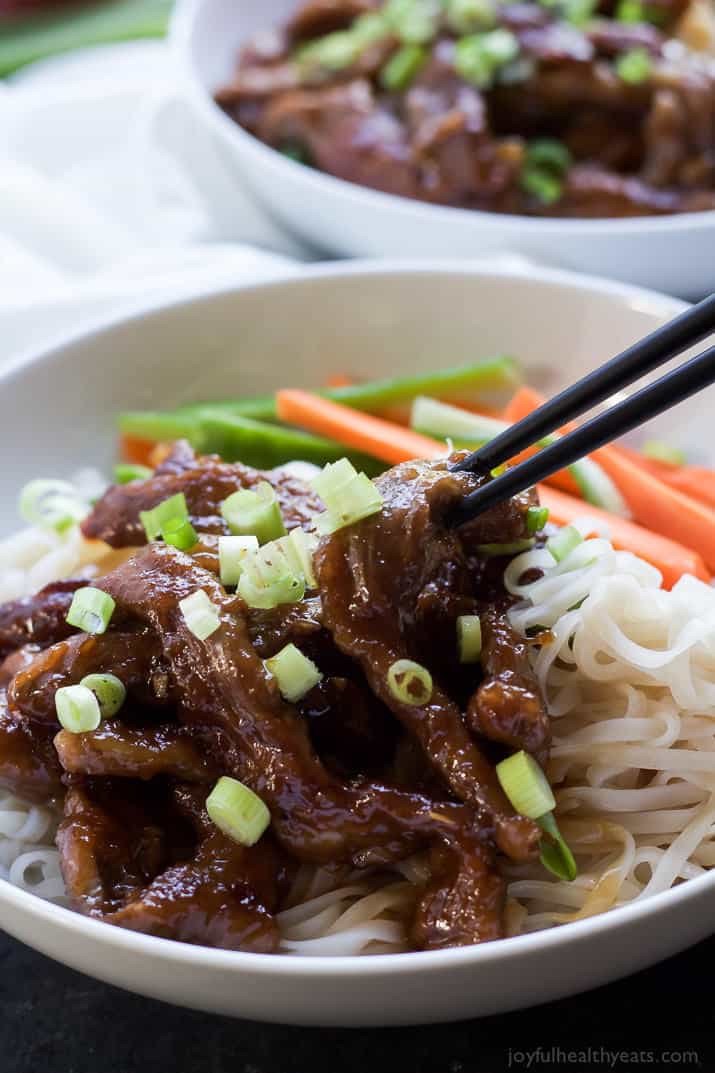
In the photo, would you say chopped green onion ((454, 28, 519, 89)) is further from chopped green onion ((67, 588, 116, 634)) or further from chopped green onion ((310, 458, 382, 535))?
chopped green onion ((67, 588, 116, 634))

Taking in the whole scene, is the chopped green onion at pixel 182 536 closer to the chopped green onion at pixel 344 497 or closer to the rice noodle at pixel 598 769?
the chopped green onion at pixel 344 497

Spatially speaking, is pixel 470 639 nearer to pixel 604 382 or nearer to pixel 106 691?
pixel 604 382

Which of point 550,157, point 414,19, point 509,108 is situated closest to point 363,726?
point 550,157

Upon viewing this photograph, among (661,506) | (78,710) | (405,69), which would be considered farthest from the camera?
(405,69)

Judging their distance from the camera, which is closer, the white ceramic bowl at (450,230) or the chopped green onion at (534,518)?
the chopped green onion at (534,518)

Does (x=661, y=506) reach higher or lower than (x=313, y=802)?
lower

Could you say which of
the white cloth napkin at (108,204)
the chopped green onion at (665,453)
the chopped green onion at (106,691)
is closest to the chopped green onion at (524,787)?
the chopped green onion at (106,691)

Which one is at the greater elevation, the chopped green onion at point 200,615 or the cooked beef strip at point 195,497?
the chopped green onion at point 200,615
